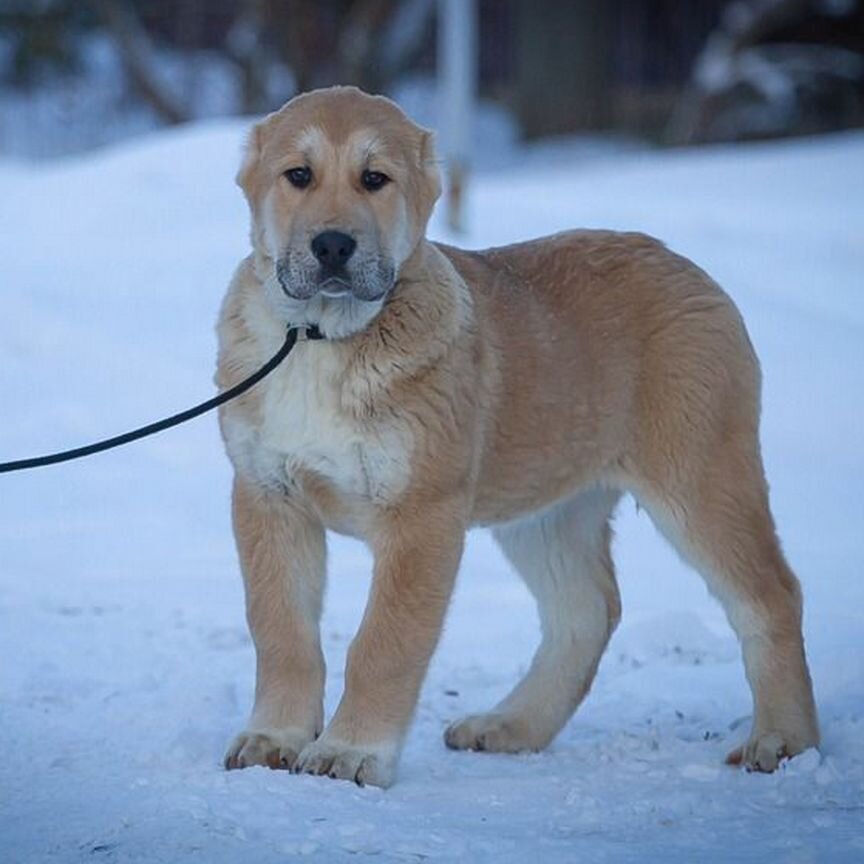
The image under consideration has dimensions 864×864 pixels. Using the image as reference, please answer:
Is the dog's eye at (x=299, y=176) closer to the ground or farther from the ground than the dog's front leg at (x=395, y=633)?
farther from the ground

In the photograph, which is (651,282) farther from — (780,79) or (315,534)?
(780,79)

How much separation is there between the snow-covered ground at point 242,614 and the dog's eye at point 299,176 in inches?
62.7

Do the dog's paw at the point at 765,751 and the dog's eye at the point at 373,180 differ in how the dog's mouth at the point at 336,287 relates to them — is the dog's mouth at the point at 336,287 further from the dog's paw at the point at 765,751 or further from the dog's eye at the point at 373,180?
the dog's paw at the point at 765,751

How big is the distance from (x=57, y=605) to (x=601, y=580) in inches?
92.8

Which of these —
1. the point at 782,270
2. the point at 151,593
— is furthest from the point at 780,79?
the point at 151,593

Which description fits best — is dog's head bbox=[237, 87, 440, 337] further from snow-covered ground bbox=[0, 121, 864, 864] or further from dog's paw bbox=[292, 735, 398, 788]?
snow-covered ground bbox=[0, 121, 864, 864]

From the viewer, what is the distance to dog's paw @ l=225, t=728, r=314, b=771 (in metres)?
4.90

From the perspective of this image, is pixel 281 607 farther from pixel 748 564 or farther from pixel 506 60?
pixel 506 60

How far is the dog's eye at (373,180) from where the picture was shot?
4.98 meters

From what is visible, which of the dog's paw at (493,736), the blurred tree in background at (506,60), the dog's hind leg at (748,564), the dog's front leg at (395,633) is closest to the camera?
the dog's front leg at (395,633)

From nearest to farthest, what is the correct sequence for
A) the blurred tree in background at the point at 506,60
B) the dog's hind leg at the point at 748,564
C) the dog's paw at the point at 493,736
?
the dog's hind leg at the point at 748,564 < the dog's paw at the point at 493,736 < the blurred tree in background at the point at 506,60

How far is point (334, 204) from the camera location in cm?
488

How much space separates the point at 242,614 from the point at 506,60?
21.0 m

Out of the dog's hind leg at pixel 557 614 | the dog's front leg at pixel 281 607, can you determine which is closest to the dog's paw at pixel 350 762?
the dog's front leg at pixel 281 607
